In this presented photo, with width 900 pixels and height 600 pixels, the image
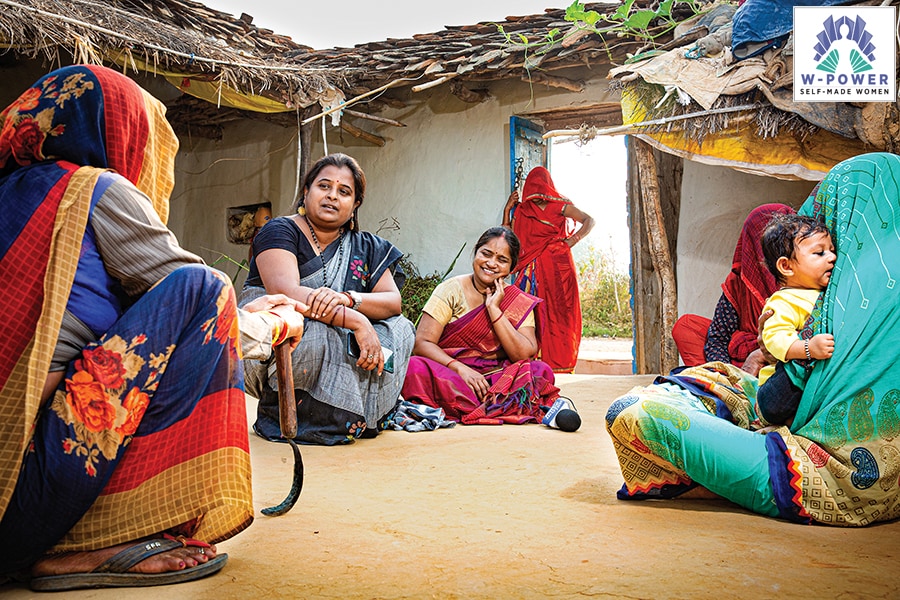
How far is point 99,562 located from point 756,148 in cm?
464

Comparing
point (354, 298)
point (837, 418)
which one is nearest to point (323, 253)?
point (354, 298)

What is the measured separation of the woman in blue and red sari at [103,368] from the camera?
156 cm

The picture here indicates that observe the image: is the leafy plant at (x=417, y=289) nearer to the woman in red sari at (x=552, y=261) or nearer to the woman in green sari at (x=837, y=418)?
the woman in red sari at (x=552, y=261)

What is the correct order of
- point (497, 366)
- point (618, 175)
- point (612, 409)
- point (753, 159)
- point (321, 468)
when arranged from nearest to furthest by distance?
point (612, 409) → point (321, 468) → point (497, 366) → point (753, 159) → point (618, 175)

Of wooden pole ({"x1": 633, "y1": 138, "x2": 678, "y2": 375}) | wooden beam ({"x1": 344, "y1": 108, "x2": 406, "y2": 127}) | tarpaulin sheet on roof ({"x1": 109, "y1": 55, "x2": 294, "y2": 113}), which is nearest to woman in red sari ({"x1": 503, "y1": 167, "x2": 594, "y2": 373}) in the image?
wooden pole ({"x1": 633, "y1": 138, "x2": 678, "y2": 375})

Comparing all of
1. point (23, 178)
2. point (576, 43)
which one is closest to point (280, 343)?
point (23, 178)

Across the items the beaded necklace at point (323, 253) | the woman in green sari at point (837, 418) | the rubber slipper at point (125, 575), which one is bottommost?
the rubber slipper at point (125, 575)

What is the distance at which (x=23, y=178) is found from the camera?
1.67 m

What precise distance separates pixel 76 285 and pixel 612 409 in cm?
157

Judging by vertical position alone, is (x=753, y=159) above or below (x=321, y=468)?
above

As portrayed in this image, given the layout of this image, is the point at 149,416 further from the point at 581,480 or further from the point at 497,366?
the point at 497,366

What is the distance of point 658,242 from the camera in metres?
6.30

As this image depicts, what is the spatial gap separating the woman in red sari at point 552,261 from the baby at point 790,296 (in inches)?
165

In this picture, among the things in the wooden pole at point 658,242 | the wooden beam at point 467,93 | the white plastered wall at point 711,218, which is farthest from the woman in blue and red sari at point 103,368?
the wooden beam at point 467,93
